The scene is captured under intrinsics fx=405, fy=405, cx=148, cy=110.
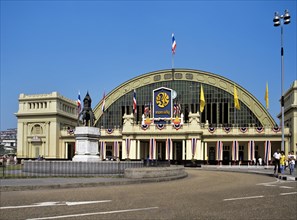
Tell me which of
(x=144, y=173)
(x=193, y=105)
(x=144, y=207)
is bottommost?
(x=144, y=173)

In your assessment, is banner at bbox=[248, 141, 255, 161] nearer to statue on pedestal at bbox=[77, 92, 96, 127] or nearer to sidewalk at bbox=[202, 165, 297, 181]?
sidewalk at bbox=[202, 165, 297, 181]

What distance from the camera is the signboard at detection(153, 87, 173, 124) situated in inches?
3920

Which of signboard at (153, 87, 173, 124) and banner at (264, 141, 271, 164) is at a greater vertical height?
signboard at (153, 87, 173, 124)

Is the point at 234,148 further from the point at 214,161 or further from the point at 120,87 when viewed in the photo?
the point at 120,87

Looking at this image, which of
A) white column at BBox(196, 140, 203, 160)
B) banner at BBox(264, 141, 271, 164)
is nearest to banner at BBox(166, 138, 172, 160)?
white column at BBox(196, 140, 203, 160)

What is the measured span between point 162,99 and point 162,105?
224cm

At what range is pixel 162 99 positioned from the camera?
4050 inches

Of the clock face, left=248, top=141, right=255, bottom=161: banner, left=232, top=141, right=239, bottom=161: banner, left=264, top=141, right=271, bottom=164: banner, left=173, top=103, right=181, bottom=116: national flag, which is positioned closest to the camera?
left=264, top=141, right=271, bottom=164: banner

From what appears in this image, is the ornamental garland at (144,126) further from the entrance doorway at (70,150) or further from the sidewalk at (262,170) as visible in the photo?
the sidewalk at (262,170)

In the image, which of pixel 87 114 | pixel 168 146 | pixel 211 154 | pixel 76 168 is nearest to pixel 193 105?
pixel 211 154

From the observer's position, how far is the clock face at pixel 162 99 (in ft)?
333

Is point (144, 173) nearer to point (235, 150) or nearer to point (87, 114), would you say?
point (87, 114)

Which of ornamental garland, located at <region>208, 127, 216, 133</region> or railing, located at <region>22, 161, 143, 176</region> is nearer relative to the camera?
railing, located at <region>22, 161, 143, 176</region>

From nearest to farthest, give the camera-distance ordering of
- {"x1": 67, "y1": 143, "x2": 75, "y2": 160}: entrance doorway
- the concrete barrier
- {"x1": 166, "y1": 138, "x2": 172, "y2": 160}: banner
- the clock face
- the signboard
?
the concrete barrier
{"x1": 166, "y1": 138, "x2": 172, "y2": 160}: banner
the signboard
the clock face
{"x1": 67, "y1": 143, "x2": 75, "y2": 160}: entrance doorway
